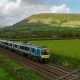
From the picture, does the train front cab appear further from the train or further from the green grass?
the green grass

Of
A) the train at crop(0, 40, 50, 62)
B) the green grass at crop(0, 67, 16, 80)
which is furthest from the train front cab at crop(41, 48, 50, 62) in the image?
the green grass at crop(0, 67, 16, 80)

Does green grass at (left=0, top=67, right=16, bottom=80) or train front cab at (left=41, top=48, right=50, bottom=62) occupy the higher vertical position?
train front cab at (left=41, top=48, right=50, bottom=62)

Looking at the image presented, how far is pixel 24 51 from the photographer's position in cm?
6962

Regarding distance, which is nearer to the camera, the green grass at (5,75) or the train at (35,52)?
the green grass at (5,75)

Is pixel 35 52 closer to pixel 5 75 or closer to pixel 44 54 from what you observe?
pixel 44 54

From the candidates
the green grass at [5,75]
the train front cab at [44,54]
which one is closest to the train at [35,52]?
the train front cab at [44,54]

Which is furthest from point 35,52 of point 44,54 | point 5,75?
point 5,75

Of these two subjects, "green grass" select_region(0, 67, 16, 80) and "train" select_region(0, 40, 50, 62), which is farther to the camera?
"train" select_region(0, 40, 50, 62)

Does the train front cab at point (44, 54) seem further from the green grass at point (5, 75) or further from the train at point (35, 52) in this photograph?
the green grass at point (5, 75)

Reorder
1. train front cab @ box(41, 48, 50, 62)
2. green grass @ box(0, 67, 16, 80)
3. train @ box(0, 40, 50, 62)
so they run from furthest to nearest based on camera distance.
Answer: train @ box(0, 40, 50, 62) → train front cab @ box(41, 48, 50, 62) → green grass @ box(0, 67, 16, 80)

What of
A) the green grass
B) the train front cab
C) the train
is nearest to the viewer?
the green grass

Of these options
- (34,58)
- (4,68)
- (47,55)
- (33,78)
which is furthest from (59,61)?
(33,78)

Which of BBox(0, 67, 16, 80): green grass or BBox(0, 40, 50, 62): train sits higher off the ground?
BBox(0, 40, 50, 62): train

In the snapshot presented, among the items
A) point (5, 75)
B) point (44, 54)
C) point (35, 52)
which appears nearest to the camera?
point (5, 75)
